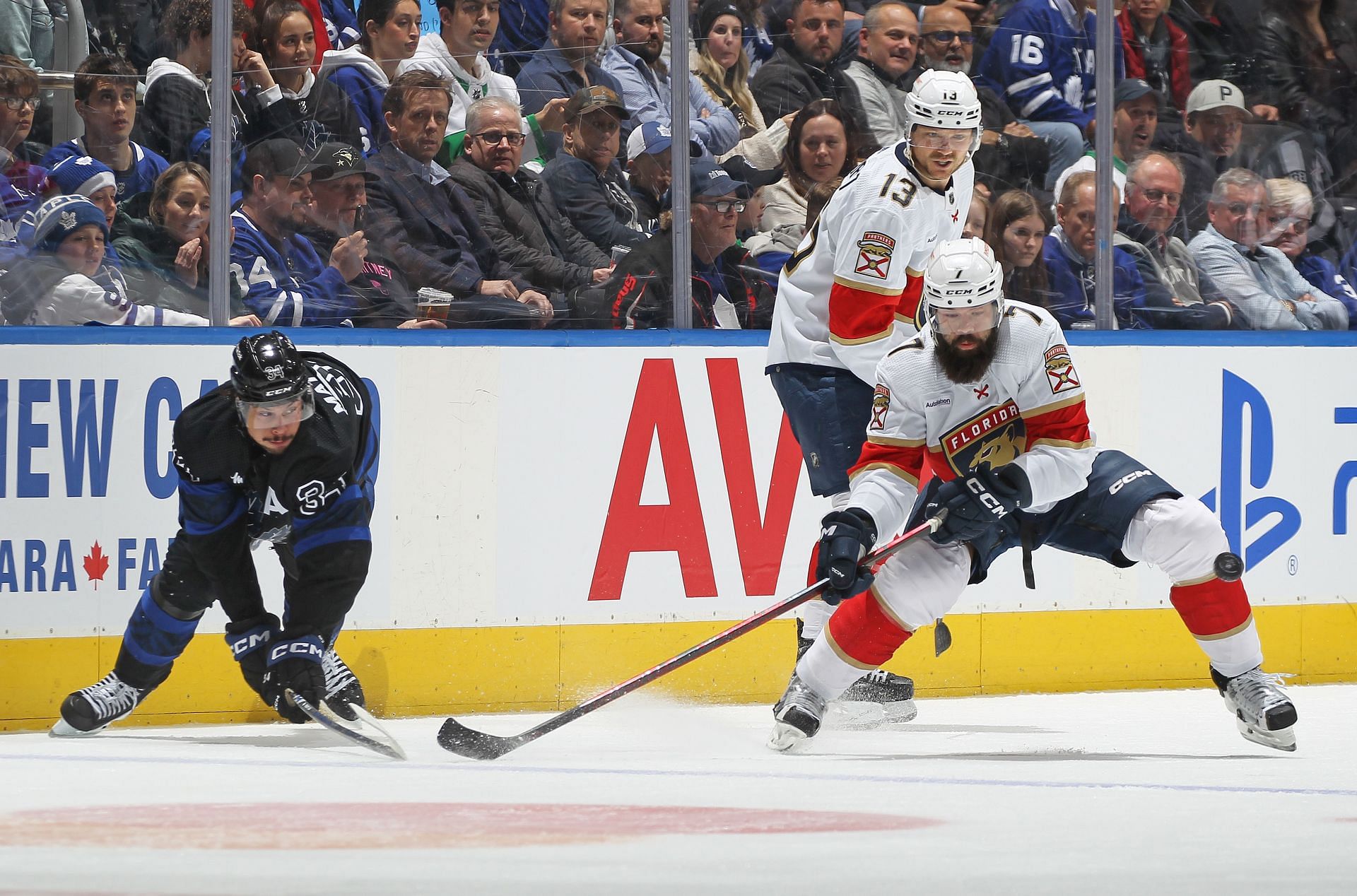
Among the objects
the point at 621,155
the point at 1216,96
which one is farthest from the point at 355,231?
the point at 1216,96

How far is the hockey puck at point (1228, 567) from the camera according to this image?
13.2ft

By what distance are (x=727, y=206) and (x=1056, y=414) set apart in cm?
158

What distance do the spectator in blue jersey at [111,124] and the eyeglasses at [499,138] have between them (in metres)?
0.89

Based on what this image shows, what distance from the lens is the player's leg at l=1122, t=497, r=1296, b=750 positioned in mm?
4023

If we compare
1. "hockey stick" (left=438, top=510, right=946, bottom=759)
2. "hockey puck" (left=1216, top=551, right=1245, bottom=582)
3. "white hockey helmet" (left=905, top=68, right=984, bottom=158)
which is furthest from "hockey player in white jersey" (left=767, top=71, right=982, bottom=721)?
"hockey puck" (left=1216, top=551, right=1245, bottom=582)

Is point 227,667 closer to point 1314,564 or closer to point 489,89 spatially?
point 489,89

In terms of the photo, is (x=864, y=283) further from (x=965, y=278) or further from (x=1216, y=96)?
(x=1216, y=96)

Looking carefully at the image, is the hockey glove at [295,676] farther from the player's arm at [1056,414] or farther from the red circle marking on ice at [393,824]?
the player's arm at [1056,414]

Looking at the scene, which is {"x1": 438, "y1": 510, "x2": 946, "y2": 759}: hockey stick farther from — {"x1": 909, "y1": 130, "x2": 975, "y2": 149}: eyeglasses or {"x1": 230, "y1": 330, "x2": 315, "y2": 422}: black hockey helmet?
{"x1": 909, "y1": 130, "x2": 975, "y2": 149}: eyeglasses

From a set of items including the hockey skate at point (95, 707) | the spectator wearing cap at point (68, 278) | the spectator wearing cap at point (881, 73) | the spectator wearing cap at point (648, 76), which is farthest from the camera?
the spectator wearing cap at point (881, 73)

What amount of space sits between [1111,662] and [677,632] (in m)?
1.35

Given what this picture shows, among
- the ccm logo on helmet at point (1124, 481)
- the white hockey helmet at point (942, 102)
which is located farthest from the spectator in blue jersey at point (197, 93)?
the ccm logo on helmet at point (1124, 481)

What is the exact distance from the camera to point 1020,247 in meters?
5.68

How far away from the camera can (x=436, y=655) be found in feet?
16.0
